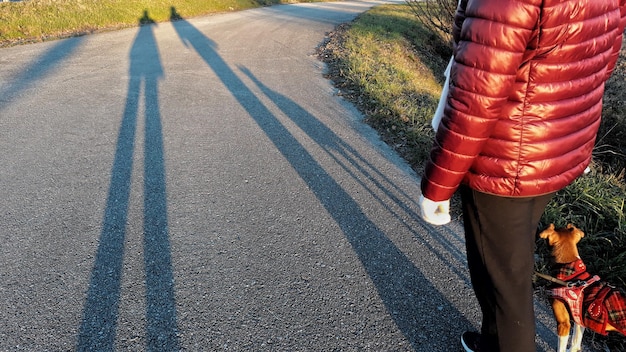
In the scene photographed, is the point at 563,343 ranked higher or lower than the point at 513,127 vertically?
lower

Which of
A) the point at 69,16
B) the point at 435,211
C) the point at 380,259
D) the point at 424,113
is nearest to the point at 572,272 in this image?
the point at 435,211

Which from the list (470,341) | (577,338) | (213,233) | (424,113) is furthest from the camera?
(424,113)

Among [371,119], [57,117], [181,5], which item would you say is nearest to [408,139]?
[371,119]

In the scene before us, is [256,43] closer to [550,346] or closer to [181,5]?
[181,5]

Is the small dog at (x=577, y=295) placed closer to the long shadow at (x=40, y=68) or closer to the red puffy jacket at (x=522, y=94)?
the red puffy jacket at (x=522, y=94)

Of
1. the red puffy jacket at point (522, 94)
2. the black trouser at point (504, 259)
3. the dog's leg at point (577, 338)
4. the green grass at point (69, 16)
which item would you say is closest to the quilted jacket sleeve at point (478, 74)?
the red puffy jacket at point (522, 94)

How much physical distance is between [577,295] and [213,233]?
2439 millimetres

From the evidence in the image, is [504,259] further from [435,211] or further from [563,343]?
[563,343]

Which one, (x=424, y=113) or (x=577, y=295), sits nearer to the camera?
(x=577, y=295)

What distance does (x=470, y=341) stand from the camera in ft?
7.47

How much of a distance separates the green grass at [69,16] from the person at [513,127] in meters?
12.6

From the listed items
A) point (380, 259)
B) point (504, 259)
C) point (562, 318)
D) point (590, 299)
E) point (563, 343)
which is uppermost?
point (504, 259)

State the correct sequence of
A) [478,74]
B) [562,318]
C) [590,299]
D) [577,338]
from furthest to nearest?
1. [577,338]
2. [562,318]
3. [590,299]
4. [478,74]

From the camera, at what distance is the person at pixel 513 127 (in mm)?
1479
